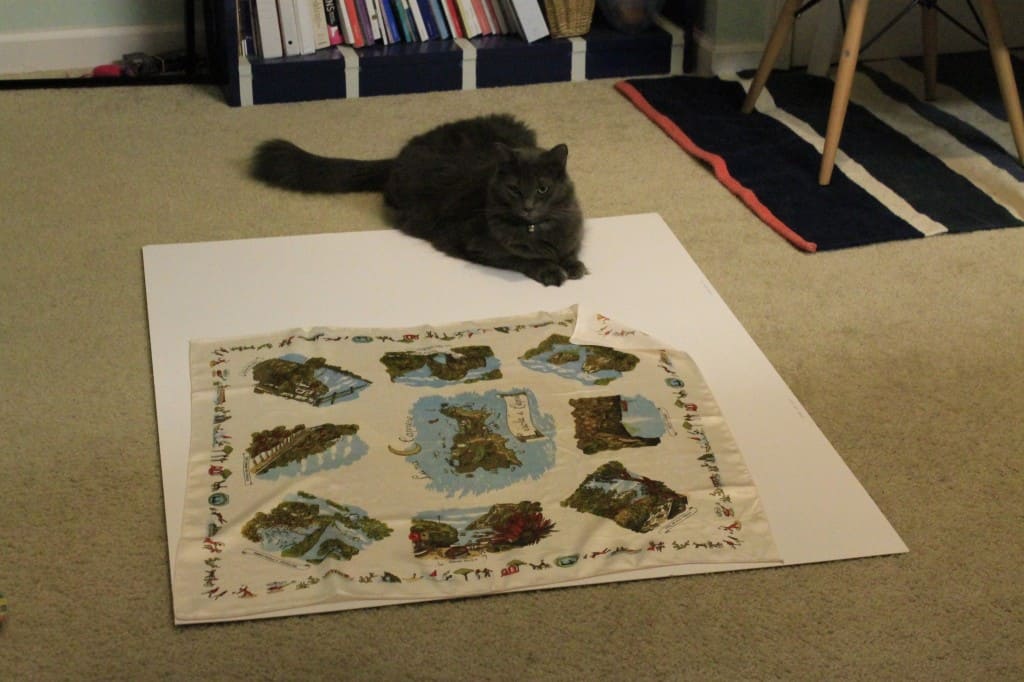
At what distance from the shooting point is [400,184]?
2.51 m

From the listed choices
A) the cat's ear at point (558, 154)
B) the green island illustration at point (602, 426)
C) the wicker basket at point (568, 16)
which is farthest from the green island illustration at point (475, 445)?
the wicker basket at point (568, 16)

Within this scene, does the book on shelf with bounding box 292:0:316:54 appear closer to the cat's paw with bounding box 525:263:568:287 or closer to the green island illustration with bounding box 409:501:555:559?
the cat's paw with bounding box 525:263:568:287

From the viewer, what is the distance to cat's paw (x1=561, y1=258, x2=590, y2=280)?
2.32 m

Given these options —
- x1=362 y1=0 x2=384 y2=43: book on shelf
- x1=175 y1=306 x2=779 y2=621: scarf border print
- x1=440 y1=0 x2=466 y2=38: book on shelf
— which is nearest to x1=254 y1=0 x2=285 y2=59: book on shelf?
x1=362 y1=0 x2=384 y2=43: book on shelf

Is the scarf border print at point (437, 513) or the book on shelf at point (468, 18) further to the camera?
the book on shelf at point (468, 18)

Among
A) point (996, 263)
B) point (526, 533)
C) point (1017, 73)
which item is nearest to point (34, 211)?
point (526, 533)

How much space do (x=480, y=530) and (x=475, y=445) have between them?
0.20 m

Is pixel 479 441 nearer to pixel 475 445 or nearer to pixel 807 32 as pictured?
pixel 475 445

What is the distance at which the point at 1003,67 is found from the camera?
8.72 feet

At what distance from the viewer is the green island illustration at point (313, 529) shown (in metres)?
1.59

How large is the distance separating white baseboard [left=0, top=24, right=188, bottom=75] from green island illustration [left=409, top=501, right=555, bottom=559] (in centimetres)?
227

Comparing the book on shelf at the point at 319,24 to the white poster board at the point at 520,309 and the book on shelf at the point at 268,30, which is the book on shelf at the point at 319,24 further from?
the white poster board at the point at 520,309

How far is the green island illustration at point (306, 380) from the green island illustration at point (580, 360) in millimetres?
294

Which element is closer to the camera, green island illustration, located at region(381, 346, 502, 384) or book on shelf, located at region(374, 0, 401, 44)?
green island illustration, located at region(381, 346, 502, 384)
